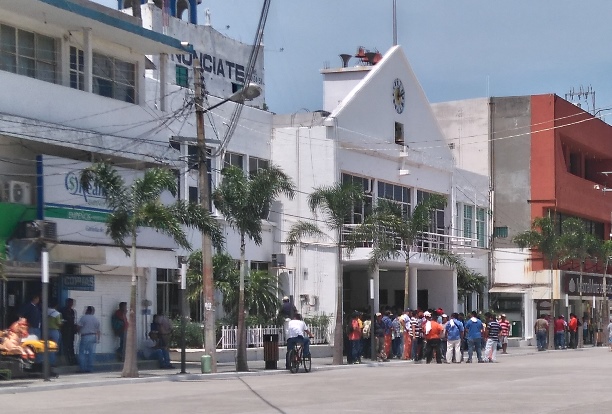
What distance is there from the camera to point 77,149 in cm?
2973

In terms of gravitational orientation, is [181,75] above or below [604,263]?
above

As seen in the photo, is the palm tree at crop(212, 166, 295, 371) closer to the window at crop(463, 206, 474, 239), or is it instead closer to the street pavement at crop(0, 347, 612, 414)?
the street pavement at crop(0, 347, 612, 414)

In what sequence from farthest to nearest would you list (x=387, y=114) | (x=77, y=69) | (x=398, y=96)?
(x=398, y=96) < (x=387, y=114) < (x=77, y=69)

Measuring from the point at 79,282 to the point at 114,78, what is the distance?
6.28 metres

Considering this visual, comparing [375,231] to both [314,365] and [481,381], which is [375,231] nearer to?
[314,365]

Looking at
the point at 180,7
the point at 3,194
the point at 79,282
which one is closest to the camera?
the point at 3,194

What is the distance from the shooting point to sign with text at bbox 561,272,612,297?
58.7 metres

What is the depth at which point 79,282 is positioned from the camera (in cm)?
3039

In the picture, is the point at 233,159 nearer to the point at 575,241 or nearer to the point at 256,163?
the point at 256,163

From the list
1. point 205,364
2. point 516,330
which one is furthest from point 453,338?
point 516,330

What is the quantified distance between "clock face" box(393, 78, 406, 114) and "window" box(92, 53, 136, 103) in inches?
628

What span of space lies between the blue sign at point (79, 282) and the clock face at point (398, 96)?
64.7ft

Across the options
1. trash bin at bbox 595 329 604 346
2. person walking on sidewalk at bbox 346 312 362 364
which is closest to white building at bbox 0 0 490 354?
person walking on sidewalk at bbox 346 312 362 364

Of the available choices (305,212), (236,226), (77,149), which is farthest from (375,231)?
(77,149)
